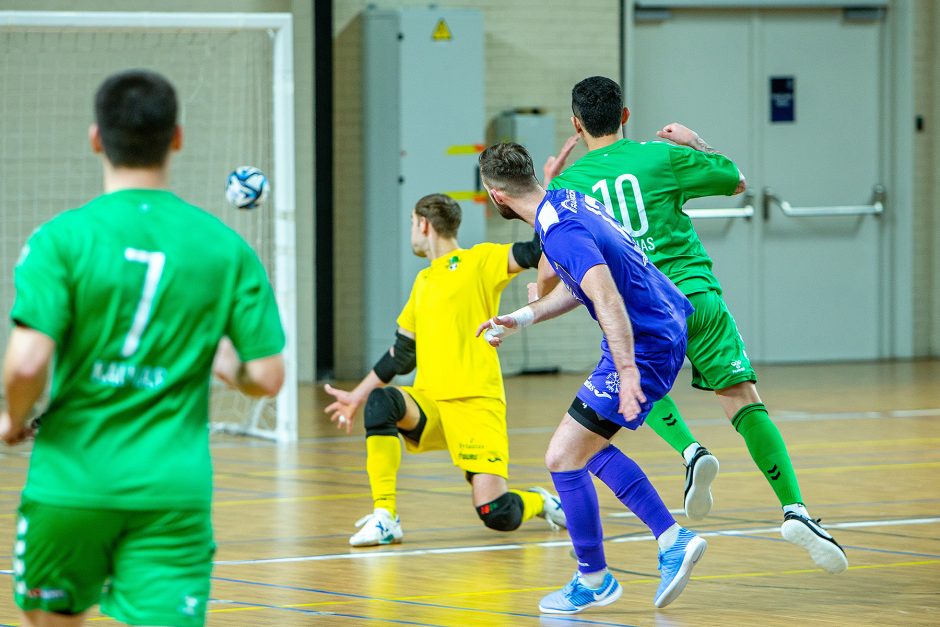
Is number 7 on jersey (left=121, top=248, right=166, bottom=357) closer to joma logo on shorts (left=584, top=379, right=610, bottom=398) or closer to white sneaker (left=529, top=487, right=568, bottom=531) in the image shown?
joma logo on shorts (left=584, top=379, right=610, bottom=398)

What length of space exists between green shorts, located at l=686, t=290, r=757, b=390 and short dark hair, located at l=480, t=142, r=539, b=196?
3.06 feet

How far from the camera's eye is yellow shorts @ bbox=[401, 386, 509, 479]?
6.15m

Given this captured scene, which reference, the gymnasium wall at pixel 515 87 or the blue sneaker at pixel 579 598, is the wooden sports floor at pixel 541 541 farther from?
the gymnasium wall at pixel 515 87

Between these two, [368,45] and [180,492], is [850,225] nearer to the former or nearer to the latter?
[368,45]

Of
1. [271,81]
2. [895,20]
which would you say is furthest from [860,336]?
[271,81]

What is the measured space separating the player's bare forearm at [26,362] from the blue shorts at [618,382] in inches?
91.3

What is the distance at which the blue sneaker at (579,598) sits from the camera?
4648 mm

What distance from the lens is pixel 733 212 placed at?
14.6m

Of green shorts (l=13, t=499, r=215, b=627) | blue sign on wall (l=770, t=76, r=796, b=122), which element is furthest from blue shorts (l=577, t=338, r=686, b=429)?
blue sign on wall (l=770, t=76, r=796, b=122)

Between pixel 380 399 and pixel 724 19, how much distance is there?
956 cm

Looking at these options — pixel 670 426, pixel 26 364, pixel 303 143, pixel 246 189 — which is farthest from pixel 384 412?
pixel 303 143

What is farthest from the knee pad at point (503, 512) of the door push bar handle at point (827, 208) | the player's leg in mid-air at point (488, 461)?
the door push bar handle at point (827, 208)

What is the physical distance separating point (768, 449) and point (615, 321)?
4.28 ft

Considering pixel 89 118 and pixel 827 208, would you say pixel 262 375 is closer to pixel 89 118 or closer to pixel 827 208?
pixel 89 118
